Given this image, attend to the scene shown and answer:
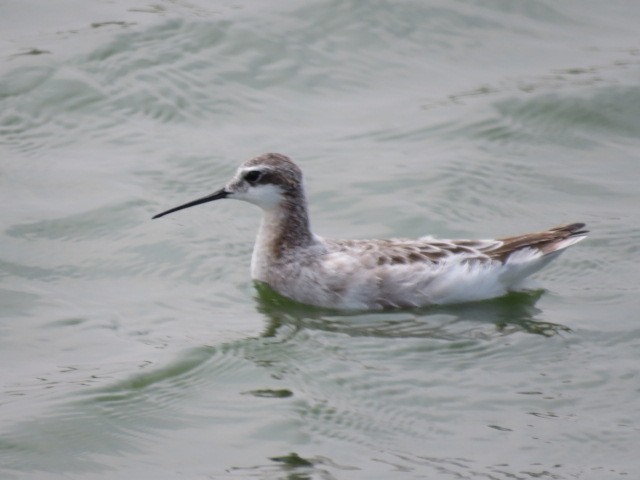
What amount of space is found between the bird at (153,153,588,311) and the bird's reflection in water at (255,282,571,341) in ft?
0.29

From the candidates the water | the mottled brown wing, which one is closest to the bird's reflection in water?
the water

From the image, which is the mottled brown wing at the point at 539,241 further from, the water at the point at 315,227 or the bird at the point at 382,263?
the water at the point at 315,227

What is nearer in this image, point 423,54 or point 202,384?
point 202,384

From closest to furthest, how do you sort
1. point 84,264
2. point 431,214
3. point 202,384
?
point 202,384 → point 84,264 → point 431,214

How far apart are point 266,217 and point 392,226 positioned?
1.35 m

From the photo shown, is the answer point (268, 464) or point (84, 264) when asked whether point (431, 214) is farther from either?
point (268, 464)

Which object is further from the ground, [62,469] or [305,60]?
[305,60]

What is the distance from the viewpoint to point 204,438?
30.8 feet

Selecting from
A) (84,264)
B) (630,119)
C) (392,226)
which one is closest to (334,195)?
(392,226)

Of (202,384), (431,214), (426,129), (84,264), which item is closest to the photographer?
(202,384)

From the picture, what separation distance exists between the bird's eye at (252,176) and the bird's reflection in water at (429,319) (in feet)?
3.42

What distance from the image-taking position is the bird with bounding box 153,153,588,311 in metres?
11.6

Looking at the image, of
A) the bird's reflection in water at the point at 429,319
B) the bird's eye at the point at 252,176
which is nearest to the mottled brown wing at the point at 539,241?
the bird's reflection in water at the point at 429,319

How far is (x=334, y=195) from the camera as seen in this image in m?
13.7
